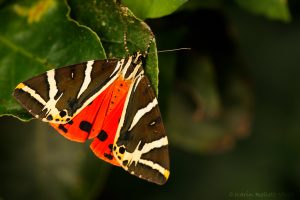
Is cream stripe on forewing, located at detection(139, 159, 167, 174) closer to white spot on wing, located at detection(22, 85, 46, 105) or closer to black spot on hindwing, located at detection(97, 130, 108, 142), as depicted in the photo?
black spot on hindwing, located at detection(97, 130, 108, 142)

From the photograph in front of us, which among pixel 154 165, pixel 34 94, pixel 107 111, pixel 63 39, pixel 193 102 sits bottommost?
pixel 193 102

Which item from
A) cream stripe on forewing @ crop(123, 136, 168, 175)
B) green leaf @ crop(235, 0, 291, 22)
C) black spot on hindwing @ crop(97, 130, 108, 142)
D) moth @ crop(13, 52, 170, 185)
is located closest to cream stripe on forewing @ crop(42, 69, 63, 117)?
moth @ crop(13, 52, 170, 185)

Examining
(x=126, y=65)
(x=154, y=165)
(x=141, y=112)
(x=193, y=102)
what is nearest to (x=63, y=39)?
(x=126, y=65)

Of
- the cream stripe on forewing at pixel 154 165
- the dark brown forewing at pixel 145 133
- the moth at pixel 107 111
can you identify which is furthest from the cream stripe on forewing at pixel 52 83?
the cream stripe on forewing at pixel 154 165

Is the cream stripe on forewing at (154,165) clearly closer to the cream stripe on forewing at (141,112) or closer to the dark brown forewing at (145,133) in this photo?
the dark brown forewing at (145,133)

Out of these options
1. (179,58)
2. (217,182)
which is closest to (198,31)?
(179,58)

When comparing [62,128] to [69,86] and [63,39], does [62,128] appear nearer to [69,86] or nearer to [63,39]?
[69,86]
